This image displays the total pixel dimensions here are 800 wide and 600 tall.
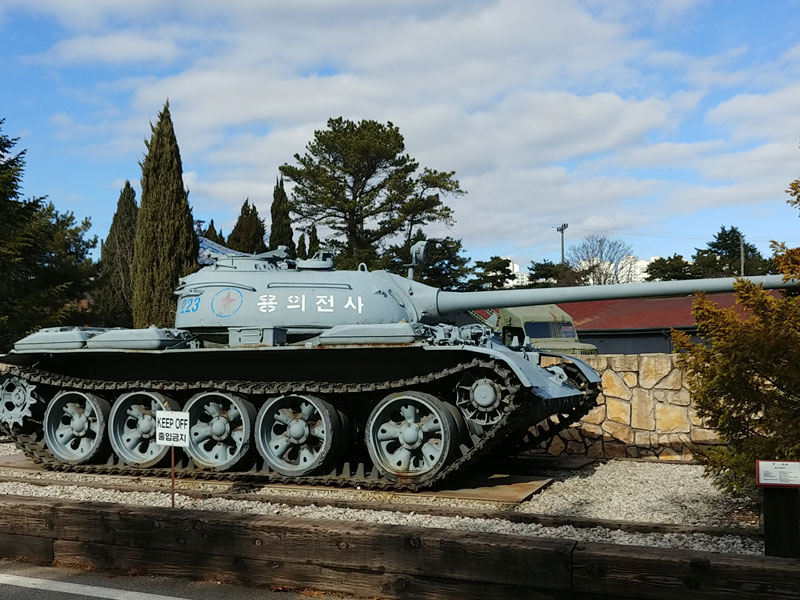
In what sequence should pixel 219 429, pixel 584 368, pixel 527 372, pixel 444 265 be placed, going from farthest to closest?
pixel 444 265 → pixel 584 368 → pixel 219 429 → pixel 527 372

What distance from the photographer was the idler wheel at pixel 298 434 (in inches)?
386

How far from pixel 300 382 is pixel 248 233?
95.0 feet

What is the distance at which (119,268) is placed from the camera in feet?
119

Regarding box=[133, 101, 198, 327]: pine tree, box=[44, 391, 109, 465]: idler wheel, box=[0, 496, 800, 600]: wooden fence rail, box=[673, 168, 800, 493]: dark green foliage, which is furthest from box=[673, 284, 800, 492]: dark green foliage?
box=[133, 101, 198, 327]: pine tree

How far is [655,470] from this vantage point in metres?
10.6

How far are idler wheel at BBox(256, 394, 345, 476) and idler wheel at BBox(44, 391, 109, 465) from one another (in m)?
2.55

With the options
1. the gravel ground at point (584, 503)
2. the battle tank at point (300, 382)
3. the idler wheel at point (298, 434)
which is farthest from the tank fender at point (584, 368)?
the idler wheel at point (298, 434)

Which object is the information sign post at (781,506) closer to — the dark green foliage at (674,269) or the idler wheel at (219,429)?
the idler wheel at (219,429)

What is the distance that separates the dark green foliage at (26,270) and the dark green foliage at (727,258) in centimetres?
3232

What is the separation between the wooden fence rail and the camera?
4.18m

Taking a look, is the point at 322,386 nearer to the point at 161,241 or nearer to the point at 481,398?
the point at 481,398

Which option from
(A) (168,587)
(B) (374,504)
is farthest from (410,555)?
(B) (374,504)

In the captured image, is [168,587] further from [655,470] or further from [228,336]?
[655,470]

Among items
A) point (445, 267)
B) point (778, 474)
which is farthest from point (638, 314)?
point (778, 474)
